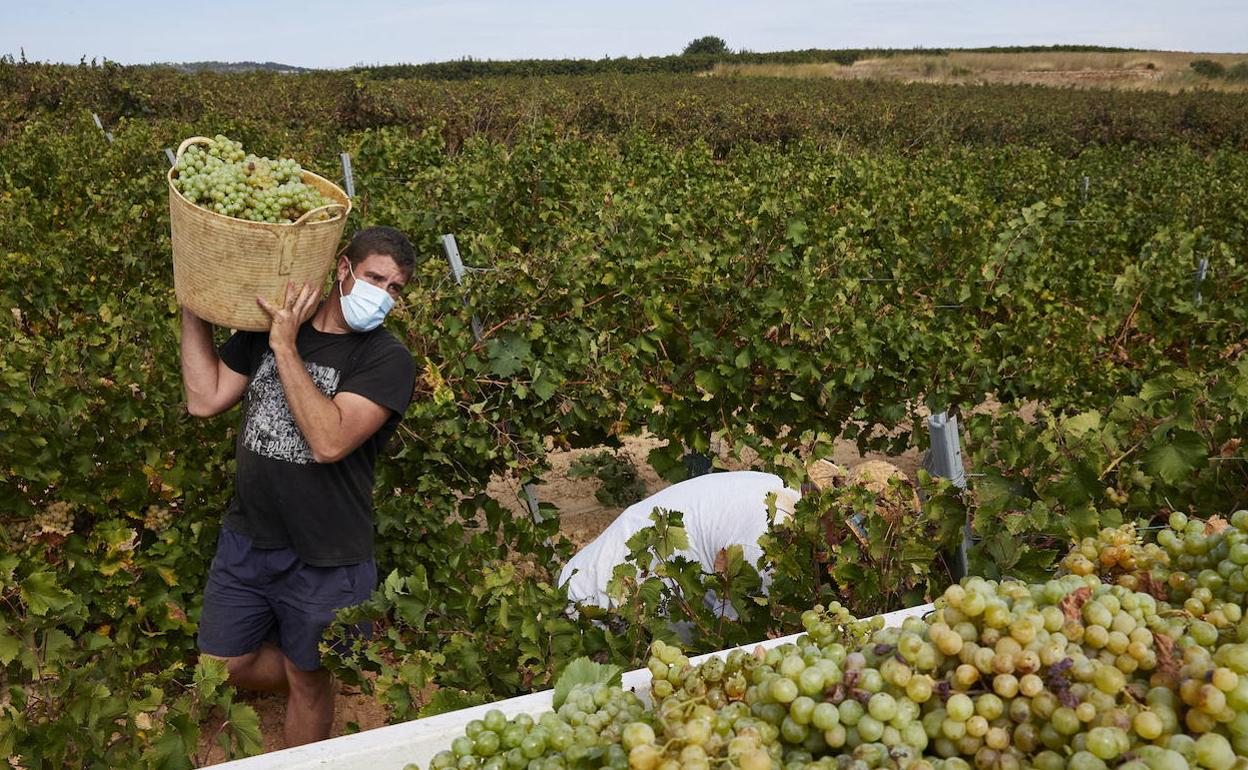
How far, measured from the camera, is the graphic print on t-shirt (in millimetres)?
2592

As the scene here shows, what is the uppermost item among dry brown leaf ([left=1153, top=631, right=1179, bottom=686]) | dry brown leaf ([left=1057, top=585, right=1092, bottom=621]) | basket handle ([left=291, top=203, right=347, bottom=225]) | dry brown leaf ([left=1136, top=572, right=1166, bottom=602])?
basket handle ([left=291, top=203, right=347, bottom=225])

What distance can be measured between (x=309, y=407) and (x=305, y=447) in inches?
9.3

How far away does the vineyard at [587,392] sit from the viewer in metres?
2.22

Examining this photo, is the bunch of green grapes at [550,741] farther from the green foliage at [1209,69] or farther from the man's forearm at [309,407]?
the green foliage at [1209,69]

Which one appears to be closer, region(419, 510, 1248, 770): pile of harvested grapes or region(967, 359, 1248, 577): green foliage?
region(419, 510, 1248, 770): pile of harvested grapes

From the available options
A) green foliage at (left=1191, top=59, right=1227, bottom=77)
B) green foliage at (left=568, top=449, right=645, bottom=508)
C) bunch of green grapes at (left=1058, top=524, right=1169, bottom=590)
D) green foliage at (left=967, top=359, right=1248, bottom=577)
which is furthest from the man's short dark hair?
green foliage at (left=1191, top=59, right=1227, bottom=77)

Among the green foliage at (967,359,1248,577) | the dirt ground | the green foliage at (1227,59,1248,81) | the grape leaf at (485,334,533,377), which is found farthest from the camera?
the green foliage at (1227,59,1248,81)

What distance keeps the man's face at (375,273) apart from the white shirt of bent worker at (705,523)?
3.38 feet

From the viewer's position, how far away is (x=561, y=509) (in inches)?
235

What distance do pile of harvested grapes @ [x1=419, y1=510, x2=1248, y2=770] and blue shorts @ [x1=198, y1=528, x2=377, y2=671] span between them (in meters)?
1.72

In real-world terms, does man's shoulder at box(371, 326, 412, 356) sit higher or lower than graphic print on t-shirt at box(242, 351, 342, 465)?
higher

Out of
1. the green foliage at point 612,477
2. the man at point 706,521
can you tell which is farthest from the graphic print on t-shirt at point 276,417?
the green foliage at point 612,477

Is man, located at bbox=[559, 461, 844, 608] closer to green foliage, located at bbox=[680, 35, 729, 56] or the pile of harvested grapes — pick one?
the pile of harvested grapes

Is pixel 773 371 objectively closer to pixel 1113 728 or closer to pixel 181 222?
pixel 181 222
